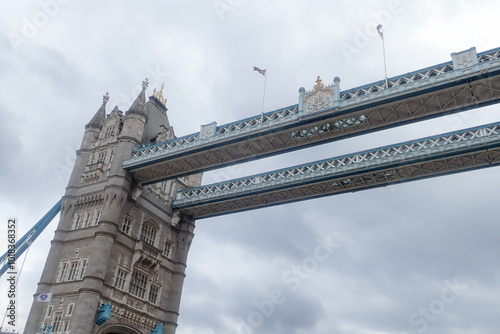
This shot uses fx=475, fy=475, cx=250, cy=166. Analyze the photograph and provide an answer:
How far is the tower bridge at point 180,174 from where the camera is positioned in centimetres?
3366

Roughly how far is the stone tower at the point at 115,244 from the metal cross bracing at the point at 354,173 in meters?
4.07

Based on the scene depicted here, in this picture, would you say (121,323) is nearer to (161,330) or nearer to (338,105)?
(161,330)

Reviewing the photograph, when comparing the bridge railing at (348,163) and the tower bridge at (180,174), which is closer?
the tower bridge at (180,174)

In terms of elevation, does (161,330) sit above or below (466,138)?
below

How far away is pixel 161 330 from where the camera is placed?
46.3 metres

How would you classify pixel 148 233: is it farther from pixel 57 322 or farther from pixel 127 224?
pixel 57 322

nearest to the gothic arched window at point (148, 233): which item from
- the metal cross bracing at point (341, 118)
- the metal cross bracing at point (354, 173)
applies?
the metal cross bracing at point (354, 173)

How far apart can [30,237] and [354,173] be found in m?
33.5

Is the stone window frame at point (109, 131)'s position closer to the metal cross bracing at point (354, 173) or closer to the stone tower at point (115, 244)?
the stone tower at point (115, 244)

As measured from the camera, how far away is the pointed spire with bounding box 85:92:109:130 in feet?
174

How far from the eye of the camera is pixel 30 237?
49156mm

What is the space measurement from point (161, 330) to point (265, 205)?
16.0 m

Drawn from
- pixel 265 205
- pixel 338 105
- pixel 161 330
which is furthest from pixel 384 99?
pixel 161 330

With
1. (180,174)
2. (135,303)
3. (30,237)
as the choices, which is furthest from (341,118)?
(30,237)
